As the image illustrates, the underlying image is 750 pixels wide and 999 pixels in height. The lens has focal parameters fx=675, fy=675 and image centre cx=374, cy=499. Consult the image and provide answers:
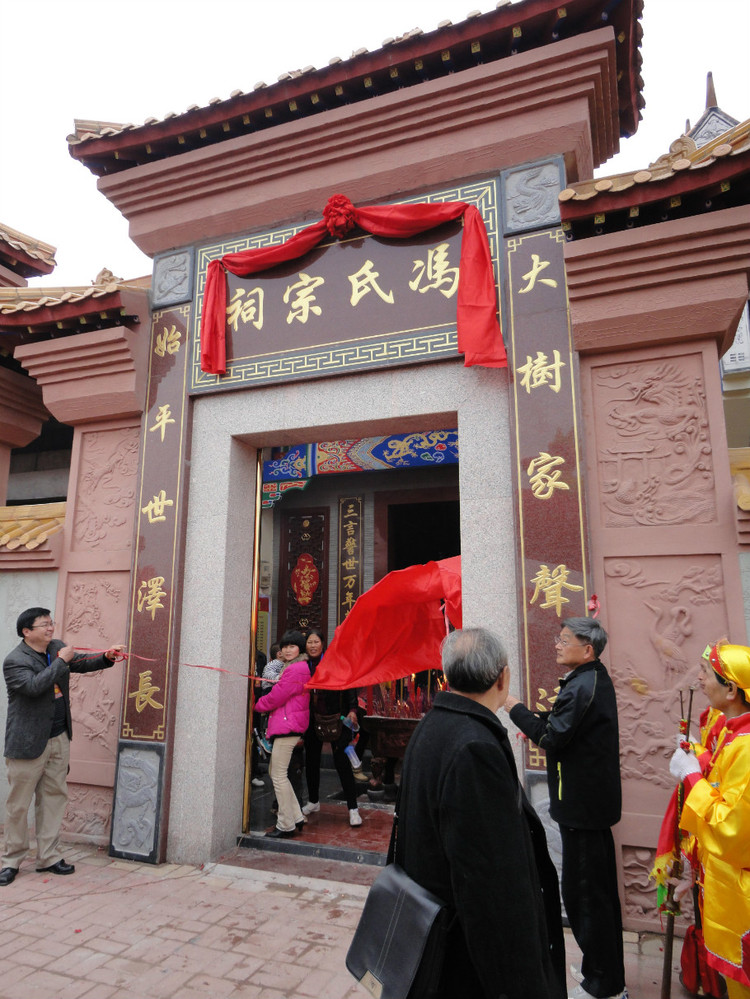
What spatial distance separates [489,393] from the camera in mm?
4234

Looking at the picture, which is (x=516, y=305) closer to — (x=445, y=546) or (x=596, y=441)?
(x=596, y=441)

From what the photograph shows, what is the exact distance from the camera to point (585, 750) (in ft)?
8.86

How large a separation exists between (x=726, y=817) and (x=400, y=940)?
4.05ft

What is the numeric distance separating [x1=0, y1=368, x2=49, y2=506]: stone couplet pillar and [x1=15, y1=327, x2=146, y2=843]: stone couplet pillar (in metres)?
0.74

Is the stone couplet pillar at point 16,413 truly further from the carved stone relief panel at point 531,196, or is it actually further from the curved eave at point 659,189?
the curved eave at point 659,189

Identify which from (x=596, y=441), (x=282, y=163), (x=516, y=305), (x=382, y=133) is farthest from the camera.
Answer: (x=282, y=163)

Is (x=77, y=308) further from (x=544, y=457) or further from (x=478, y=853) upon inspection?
(x=478, y=853)

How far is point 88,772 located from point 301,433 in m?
2.89

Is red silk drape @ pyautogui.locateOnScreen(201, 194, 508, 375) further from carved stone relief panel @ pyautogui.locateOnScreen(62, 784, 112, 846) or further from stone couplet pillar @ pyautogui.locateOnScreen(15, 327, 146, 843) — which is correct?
carved stone relief panel @ pyautogui.locateOnScreen(62, 784, 112, 846)

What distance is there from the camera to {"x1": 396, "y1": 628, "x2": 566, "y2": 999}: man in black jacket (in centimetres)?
150

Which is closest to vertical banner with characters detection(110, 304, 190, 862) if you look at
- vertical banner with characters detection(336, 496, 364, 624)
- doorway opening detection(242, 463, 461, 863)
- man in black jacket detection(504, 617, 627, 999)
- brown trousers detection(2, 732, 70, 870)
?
brown trousers detection(2, 732, 70, 870)

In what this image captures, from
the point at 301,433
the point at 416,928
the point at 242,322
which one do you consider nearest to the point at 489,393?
the point at 301,433

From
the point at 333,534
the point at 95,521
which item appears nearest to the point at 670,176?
the point at 95,521

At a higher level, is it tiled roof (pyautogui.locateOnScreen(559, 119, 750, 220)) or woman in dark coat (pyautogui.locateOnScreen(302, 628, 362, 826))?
tiled roof (pyautogui.locateOnScreen(559, 119, 750, 220))
